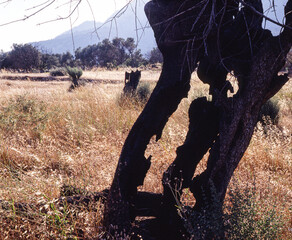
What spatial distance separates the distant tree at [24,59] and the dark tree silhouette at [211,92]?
3518cm

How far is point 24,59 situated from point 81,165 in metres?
35.4

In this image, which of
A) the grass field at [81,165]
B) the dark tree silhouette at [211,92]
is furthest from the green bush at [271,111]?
the dark tree silhouette at [211,92]

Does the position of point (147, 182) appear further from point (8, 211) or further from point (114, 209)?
point (8, 211)

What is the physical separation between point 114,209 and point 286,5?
6.97ft

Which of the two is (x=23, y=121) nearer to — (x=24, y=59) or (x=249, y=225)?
(x=249, y=225)

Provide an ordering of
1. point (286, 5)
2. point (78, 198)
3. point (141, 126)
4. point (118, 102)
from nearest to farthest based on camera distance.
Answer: point (286, 5)
point (141, 126)
point (78, 198)
point (118, 102)

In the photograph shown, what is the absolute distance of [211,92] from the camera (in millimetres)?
2211

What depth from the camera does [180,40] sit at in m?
1.95

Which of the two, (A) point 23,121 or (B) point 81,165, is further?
(A) point 23,121

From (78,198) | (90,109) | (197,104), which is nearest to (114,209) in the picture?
(78,198)

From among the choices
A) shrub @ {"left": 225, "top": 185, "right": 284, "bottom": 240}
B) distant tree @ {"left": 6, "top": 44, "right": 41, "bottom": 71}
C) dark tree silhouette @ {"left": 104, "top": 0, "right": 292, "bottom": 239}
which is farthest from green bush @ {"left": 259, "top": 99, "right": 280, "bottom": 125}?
distant tree @ {"left": 6, "top": 44, "right": 41, "bottom": 71}

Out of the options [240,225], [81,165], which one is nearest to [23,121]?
[81,165]

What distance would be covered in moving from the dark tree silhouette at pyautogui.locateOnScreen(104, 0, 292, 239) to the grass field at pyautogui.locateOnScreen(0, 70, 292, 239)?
317 mm

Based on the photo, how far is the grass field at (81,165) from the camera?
213 cm
